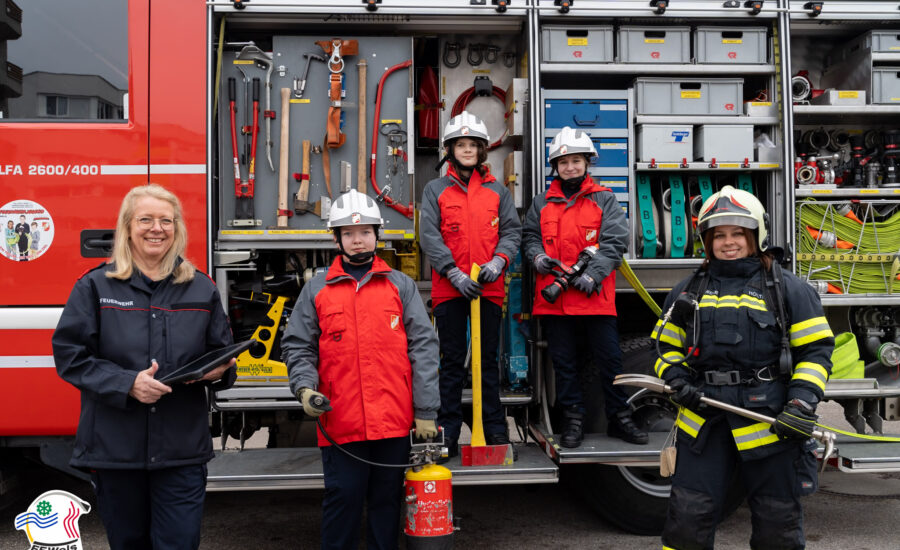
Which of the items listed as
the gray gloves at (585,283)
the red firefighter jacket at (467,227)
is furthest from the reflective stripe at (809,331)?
the red firefighter jacket at (467,227)

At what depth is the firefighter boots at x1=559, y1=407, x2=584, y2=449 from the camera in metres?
4.09

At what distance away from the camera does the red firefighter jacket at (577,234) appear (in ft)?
13.6

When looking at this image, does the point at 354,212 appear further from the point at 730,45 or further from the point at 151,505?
the point at 730,45

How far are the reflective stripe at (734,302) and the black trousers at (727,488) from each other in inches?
18.3

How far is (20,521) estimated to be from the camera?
290 cm

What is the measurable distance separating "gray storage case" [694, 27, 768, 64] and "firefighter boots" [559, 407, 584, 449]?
228 cm

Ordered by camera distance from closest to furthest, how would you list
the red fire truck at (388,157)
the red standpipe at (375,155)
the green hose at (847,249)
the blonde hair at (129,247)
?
the blonde hair at (129,247) → the red fire truck at (388,157) → the red standpipe at (375,155) → the green hose at (847,249)

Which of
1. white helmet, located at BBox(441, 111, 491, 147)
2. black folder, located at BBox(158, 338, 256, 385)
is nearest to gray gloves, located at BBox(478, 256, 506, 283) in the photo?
white helmet, located at BBox(441, 111, 491, 147)

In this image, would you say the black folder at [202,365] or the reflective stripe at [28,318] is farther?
the reflective stripe at [28,318]

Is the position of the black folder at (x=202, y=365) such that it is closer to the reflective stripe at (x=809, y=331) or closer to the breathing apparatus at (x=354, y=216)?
the breathing apparatus at (x=354, y=216)

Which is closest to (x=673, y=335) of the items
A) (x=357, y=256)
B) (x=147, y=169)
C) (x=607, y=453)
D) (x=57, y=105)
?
(x=607, y=453)

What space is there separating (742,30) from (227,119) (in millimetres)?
3183

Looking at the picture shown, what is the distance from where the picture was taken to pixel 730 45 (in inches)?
178

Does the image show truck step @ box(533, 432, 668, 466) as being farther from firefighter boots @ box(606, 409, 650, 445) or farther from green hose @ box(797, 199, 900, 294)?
green hose @ box(797, 199, 900, 294)
